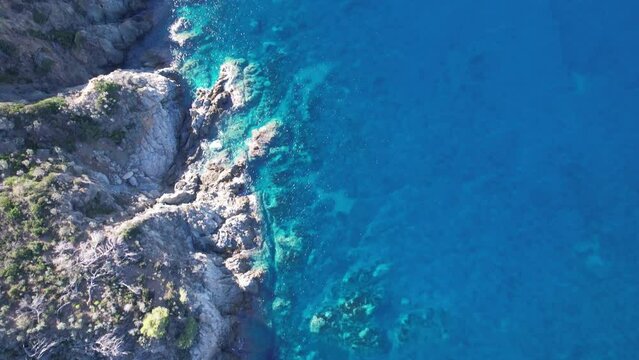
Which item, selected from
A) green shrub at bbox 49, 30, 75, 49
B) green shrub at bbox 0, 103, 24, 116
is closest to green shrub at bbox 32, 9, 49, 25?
green shrub at bbox 49, 30, 75, 49

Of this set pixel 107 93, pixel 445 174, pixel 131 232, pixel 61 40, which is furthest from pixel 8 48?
pixel 445 174

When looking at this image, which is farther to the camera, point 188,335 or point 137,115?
point 137,115

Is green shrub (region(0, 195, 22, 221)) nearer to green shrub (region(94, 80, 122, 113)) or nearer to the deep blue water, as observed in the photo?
green shrub (region(94, 80, 122, 113))

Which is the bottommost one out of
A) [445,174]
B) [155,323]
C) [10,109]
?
[155,323]

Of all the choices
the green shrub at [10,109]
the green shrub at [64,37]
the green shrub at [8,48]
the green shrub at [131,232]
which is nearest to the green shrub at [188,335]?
the green shrub at [131,232]

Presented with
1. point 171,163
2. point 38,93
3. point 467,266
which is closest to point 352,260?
point 467,266

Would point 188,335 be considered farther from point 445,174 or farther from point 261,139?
point 445,174

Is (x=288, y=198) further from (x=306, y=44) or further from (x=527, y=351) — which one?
(x=527, y=351)
